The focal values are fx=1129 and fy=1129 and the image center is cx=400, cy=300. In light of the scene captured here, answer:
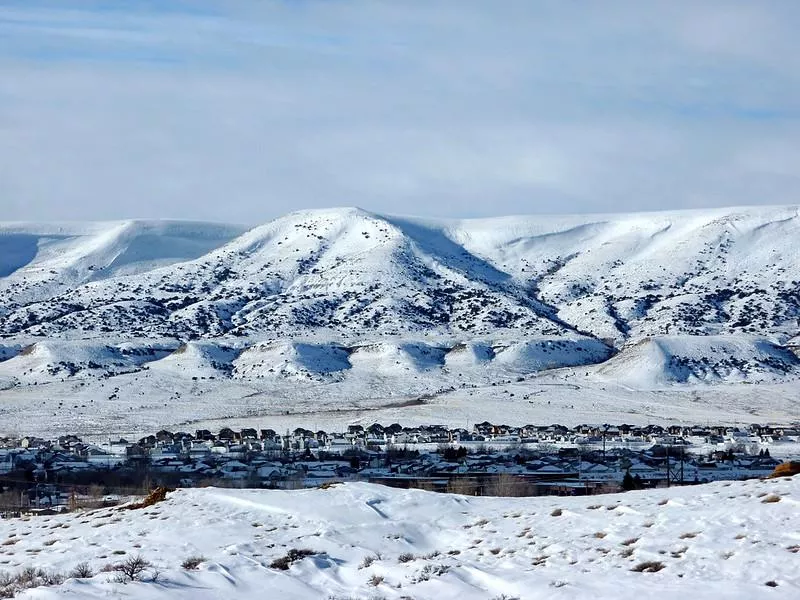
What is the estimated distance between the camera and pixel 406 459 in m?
70.8

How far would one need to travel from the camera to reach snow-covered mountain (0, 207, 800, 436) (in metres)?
128

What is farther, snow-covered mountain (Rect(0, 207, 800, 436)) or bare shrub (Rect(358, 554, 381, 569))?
snow-covered mountain (Rect(0, 207, 800, 436))

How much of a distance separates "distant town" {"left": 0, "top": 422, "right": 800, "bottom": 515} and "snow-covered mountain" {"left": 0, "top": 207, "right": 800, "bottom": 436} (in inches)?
1100

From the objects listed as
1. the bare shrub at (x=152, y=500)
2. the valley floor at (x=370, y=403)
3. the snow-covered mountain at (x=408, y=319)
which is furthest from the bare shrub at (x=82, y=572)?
the snow-covered mountain at (x=408, y=319)

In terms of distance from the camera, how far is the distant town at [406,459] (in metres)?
53.1

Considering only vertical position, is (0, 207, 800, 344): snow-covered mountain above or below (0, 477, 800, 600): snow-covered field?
above

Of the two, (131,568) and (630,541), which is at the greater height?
(630,541)

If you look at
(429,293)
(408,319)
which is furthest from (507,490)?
(429,293)

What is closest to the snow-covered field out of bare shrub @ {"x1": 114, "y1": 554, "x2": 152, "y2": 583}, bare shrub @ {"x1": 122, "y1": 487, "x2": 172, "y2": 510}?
bare shrub @ {"x1": 114, "y1": 554, "x2": 152, "y2": 583}

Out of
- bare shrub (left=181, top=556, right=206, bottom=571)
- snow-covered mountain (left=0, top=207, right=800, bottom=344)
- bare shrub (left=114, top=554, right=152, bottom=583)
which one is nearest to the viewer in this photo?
bare shrub (left=114, top=554, right=152, bottom=583)

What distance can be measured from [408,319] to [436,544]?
458ft

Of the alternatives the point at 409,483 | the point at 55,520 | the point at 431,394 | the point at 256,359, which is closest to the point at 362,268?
the point at 256,359

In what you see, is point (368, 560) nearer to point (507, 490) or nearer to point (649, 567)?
point (649, 567)

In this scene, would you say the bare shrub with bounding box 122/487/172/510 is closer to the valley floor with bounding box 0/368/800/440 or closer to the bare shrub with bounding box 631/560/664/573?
the bare shrub with bounding box 631/560/664/573
